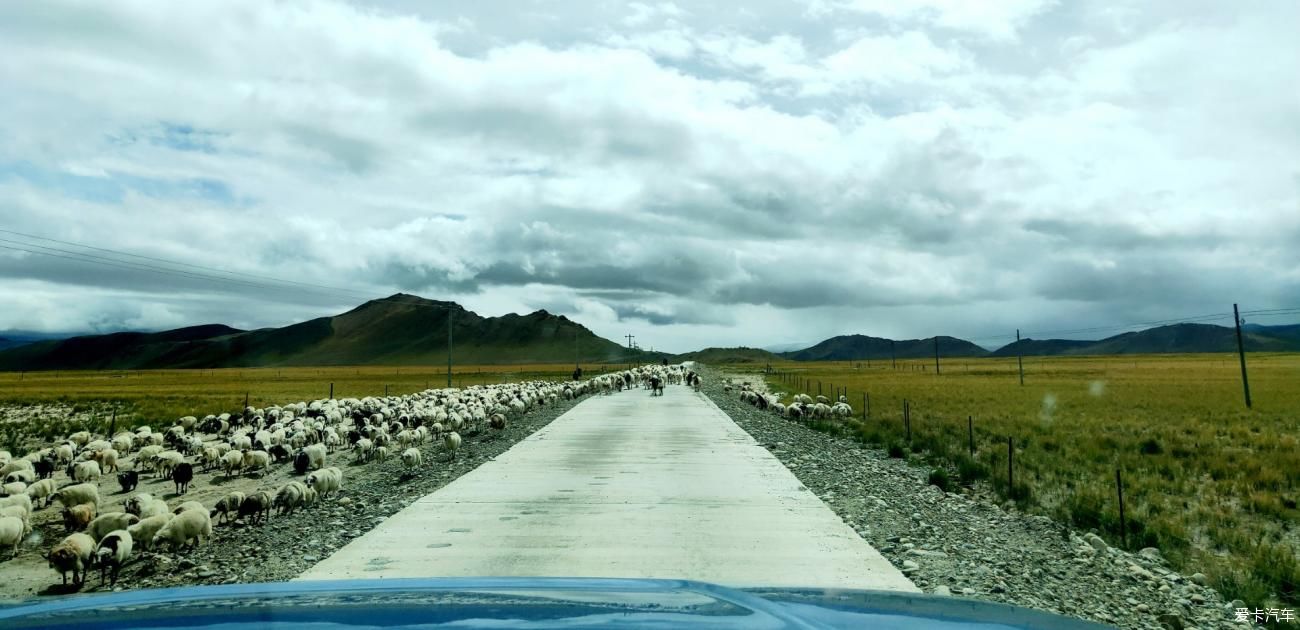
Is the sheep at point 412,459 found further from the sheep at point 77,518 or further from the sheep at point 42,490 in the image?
the sheep at point 77,518

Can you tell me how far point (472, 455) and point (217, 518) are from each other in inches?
270

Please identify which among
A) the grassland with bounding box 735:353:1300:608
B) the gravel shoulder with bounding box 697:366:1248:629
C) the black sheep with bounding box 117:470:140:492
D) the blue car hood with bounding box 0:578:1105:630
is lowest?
the grassland with bounding box 735:353:1300:608

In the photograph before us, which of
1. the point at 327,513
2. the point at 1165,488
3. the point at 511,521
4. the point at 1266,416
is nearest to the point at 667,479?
the point at 511,521

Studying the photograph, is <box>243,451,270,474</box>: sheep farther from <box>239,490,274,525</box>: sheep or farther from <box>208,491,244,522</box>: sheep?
<box>239,490,274,525</box>: sheep

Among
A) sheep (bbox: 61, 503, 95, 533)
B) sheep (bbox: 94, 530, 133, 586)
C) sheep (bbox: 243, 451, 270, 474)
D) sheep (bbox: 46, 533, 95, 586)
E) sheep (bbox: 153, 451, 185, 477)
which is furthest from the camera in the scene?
sheep (bbox: 243, 451, 270, 474)

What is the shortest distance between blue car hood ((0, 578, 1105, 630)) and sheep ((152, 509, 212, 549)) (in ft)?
21.8

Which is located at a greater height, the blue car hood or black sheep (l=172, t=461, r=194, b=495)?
the blue car hood

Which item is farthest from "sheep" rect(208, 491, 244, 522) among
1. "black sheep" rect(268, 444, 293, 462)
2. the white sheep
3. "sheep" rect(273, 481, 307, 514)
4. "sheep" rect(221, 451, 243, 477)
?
"black sheep" rect(268, 444, 293, 462)

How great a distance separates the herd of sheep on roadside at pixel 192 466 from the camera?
29.2ft

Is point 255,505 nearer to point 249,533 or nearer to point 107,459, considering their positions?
point 249,533

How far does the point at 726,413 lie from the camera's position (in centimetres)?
3064

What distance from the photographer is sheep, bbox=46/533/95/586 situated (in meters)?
7.87

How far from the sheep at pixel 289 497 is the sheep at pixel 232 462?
579 centimetres

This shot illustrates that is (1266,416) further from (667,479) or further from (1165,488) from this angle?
(667,479)
